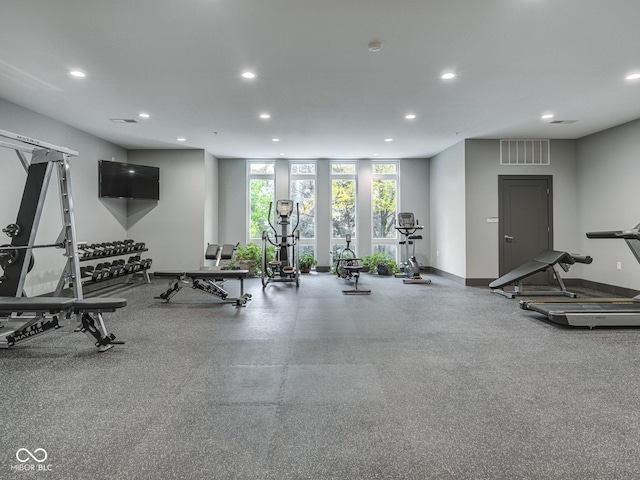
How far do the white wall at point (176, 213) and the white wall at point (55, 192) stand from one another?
22.1 inches

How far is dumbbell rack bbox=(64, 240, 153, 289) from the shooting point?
539 cm

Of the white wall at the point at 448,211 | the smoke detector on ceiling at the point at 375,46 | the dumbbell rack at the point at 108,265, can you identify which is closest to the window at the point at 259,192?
the dumbbell rack at the point at 108,265

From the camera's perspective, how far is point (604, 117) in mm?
5430

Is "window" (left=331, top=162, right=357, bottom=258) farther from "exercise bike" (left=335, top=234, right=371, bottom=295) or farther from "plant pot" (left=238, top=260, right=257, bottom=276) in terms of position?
"plant pot" (left=238, top=260, right=257, bottom=276)

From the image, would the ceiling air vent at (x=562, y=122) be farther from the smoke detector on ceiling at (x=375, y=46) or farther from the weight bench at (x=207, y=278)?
the weight bench at (x=207, y=278)

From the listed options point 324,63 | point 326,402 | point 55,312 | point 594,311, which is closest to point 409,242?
point 594,311

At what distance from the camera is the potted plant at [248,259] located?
323 inches

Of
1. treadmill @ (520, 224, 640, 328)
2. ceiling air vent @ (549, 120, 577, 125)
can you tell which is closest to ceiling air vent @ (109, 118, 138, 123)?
treadmill @ (520, 224, 640, 328)

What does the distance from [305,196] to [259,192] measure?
4.11 ft

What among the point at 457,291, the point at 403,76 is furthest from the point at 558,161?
the point at 403,76

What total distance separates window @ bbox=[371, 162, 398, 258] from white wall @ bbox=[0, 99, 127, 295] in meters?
6.18

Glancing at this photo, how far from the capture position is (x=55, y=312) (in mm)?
3127

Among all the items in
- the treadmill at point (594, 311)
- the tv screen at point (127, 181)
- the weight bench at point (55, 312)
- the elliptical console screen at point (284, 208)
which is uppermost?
the tv screen at point (127, 181)

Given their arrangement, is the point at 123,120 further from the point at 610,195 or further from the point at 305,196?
the point at 610,195
